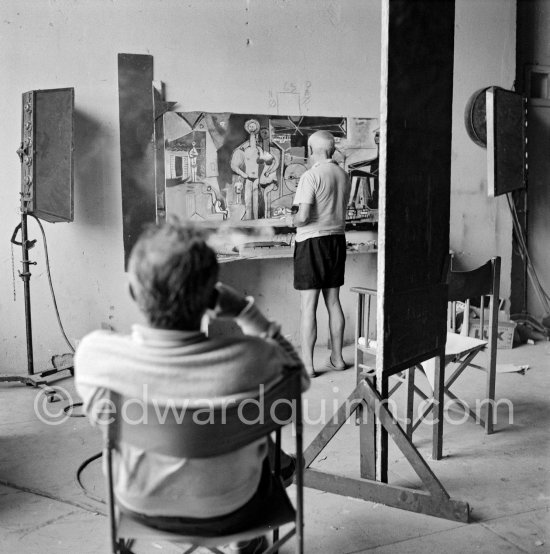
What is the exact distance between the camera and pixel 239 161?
5.20 m

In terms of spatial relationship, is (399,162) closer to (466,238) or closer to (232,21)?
(232,21)

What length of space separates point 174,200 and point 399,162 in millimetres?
2804

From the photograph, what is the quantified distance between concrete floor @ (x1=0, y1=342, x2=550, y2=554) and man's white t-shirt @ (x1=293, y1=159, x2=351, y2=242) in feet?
3.92

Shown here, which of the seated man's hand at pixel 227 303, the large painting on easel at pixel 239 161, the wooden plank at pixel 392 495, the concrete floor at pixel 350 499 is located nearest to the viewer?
the seated man's hand at pixel 227 303

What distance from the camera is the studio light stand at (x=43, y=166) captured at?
4.43 meters

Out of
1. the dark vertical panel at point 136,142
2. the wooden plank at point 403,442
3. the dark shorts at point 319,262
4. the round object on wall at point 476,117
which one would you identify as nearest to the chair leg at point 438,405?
the wooden plank at point 403,442

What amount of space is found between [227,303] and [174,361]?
0.23 metres

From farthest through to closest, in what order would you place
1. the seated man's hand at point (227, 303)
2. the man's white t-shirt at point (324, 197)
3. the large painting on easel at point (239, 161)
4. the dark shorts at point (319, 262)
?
the large painting on easel at point (239, 161) < the dark shorts at point (319, 262) < the man's white t-shirt at point (324, 197) < the seated man's hand at point (227, 303)

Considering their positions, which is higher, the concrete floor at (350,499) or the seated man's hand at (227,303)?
the seated man's hand at (227,303)

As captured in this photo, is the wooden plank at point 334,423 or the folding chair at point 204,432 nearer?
the folding chair at point 204,432

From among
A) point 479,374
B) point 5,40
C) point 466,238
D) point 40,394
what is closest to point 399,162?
point 479,374

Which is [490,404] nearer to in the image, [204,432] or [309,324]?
[309,324]

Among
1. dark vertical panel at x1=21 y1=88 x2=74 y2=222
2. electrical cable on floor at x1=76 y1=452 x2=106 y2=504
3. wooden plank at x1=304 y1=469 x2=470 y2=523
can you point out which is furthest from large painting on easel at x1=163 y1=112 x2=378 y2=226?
wooden plank at x1=304 y1=469 x2=470 y2=523

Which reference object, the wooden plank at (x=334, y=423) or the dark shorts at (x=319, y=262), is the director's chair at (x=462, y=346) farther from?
the dark shorts at (x=319, y=262)
